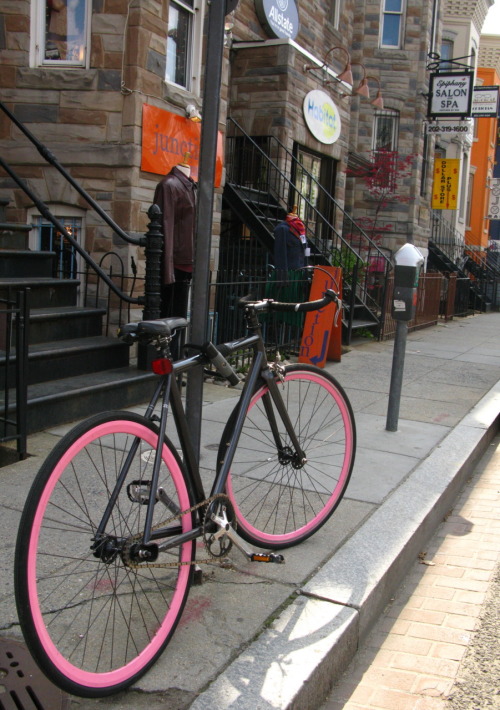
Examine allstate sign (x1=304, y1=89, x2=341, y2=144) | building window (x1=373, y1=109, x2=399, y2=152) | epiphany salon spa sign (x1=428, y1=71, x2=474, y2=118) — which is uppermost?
epiphany salon spa sign (x1=428, y1=71, x2=474, y2=118)

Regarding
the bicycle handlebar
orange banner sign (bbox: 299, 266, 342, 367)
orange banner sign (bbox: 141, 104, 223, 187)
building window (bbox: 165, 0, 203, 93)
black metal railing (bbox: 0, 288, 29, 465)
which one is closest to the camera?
the bicycle handlebar

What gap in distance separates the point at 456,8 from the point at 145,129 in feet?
70.0

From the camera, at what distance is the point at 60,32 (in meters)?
7.31

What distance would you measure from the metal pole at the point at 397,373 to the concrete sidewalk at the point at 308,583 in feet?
0.36

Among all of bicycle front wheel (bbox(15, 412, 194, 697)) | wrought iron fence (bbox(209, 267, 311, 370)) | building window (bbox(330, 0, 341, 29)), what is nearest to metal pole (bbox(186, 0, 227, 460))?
bicycle front wheel (bbox(15, 412, 194, 697))

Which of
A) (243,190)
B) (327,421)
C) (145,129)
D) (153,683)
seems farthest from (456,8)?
(153,683)

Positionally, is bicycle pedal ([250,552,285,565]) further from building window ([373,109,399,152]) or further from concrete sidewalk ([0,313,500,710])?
building window ([373,109,399,152])

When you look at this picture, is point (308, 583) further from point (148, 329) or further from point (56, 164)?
point (56, 164)

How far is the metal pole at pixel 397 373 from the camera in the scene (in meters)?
5.81

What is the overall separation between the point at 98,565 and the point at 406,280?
378 centimetres

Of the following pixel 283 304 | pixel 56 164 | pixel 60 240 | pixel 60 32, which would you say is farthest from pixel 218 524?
pixel 60 32

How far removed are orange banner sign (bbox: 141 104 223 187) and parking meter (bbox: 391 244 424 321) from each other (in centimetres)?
238

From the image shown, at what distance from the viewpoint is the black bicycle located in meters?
2.21

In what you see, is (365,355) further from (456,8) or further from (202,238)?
(456,8)
